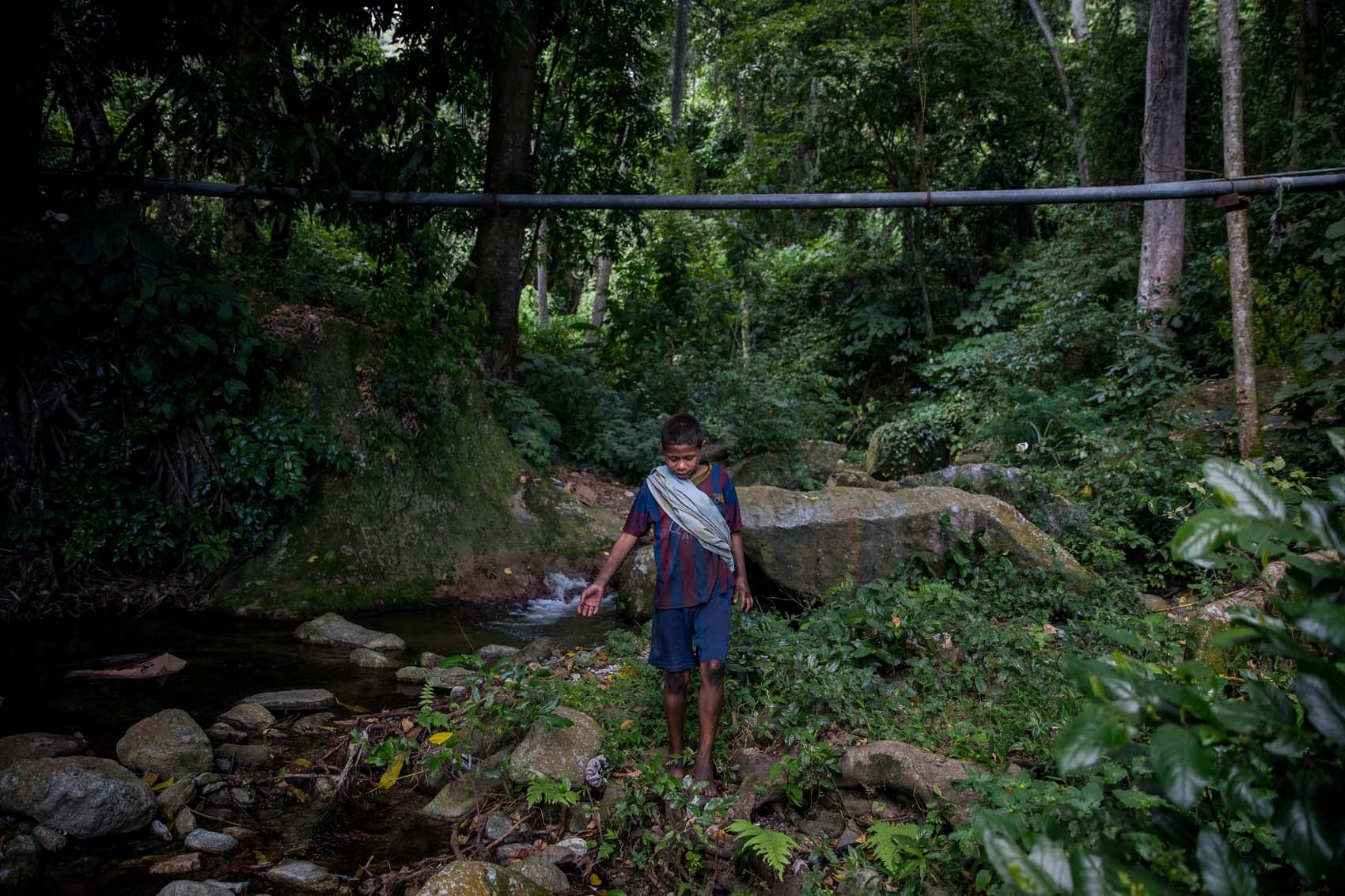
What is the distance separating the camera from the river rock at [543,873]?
8.96 ft

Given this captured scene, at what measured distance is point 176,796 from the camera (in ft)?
10.6

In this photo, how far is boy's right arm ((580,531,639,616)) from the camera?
11.0 feet

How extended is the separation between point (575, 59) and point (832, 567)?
338 inches

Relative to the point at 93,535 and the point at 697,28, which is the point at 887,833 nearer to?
the point at 93,535

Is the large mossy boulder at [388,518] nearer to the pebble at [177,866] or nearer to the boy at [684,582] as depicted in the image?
the pebble at [177,866]

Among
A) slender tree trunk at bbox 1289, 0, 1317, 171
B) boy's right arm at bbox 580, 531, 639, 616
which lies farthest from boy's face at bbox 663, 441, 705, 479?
slender tree trunk at bbox 1289, 0, 1317, 171

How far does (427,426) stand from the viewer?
728cm

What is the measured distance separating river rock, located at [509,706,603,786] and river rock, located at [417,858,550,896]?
650 mm

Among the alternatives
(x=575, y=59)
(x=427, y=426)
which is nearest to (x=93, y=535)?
(x=427, y=426)

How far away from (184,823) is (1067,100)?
14.8 meters

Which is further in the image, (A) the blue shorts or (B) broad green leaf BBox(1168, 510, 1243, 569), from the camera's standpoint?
(A) the blue shorts

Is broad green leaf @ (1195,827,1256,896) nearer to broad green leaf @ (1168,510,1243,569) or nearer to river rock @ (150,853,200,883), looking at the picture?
broad green leaf @ (1168,510,1243,569)

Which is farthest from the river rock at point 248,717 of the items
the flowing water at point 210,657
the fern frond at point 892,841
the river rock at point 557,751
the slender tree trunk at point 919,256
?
the slender tree trunk at point 919,256

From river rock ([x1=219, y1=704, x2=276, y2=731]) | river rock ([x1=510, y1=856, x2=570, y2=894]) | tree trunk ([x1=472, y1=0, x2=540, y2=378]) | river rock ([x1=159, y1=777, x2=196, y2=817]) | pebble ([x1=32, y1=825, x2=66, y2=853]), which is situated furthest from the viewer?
tree trunk ([x1=472, y1=0, x2=540, y2=378])
